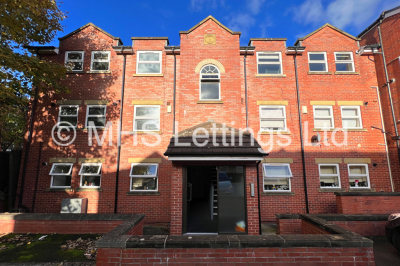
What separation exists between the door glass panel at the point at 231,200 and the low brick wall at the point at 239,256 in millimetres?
2592

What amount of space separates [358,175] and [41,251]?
12901 millimetres

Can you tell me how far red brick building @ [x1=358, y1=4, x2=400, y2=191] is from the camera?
9969 mm

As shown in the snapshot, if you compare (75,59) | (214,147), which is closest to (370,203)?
(214,147)

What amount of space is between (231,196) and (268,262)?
283cm

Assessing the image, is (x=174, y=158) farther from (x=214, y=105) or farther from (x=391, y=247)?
(x=391, y=247)

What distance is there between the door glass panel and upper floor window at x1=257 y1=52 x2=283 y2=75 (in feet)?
21.5

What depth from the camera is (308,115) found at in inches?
413

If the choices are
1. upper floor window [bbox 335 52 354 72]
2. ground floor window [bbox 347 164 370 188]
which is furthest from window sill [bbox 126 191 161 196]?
upper floor window [bbox 335 52 354 72]

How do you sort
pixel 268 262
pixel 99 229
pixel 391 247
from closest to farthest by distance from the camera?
Result: 1. pixel 268 262
2. pixel 391 247
3. pixel 99 229

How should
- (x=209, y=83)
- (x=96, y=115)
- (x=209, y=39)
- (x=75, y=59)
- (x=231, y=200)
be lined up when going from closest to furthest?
(x=231, y=200) → (x=209, y=83) → (x=209, y=39) → (x=96, y=115) → (x=75, y=59)

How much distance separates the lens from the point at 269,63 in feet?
36.3

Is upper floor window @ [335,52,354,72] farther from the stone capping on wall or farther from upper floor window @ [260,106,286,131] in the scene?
the stone capping on wall

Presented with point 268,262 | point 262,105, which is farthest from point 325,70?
point 268,262

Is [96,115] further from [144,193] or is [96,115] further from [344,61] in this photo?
[344,61]
